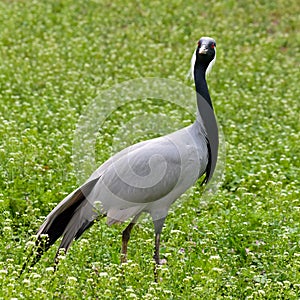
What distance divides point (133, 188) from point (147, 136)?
4.48 metres

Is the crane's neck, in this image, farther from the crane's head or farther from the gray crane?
the gray crane

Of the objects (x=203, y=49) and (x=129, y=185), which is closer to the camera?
(x=129, y=185)

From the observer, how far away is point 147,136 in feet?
37.4

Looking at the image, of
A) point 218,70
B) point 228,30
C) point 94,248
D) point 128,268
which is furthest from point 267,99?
point 128,268

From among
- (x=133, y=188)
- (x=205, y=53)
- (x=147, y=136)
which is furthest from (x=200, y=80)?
(x=147, y=136)

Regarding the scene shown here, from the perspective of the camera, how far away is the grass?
6227 mm

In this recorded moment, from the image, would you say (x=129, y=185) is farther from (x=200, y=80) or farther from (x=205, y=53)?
(x=205, y=53)

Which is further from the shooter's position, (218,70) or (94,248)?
(218,70)

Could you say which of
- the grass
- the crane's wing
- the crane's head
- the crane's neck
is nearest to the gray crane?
the crane's wing

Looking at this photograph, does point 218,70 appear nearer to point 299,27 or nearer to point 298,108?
point 298,108

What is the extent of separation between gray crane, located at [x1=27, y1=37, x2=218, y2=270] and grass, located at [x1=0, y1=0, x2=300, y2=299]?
204 mm

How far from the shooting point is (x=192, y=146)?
23.2 ft

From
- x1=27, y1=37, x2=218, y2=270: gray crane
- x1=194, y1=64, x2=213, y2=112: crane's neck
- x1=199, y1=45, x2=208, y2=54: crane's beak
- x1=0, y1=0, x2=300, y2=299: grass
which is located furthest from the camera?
x1=194, y1=64, x2=213, y2=112: crane's neck

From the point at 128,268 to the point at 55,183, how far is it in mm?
3271
